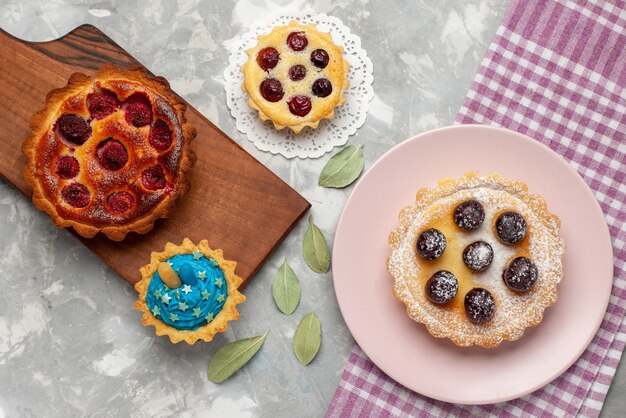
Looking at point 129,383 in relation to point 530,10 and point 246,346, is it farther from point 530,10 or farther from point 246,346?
point 530,10

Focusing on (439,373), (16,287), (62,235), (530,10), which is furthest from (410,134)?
(16,287)

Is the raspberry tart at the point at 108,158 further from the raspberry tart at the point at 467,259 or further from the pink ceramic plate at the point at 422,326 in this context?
the raspberry tart at the point at 467,259

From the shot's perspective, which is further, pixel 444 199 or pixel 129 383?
pixel 129 383

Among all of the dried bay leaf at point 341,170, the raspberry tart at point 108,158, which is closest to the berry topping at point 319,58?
the dried bay leaf at point 341,170

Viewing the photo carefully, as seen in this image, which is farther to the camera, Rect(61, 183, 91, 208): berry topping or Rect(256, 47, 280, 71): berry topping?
Rect(256, 47, 280, 71): berry topping

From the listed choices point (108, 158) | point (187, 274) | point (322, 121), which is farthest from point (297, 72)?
point (187, 274)

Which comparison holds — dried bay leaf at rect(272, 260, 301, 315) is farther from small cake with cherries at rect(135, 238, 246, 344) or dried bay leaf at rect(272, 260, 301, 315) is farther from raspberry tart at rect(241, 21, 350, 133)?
raspberry tart at rect(241, 21, 350, 133)

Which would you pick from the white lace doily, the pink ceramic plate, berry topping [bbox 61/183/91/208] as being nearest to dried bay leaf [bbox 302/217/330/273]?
the pink ceramic plate

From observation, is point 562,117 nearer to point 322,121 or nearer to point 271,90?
point 322,121
